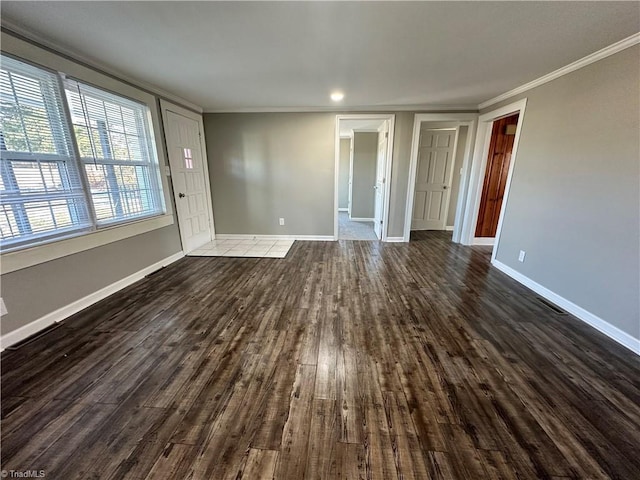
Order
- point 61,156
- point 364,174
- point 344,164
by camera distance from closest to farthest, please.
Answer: point 61,156 < point 364,174 < point 344,164

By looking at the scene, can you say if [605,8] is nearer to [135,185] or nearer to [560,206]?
[560,206]

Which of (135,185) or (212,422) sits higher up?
(135,185)

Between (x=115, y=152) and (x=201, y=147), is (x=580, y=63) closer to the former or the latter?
(x=115, y=152)

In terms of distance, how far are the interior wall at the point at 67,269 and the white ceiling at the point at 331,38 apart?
0.15 meters

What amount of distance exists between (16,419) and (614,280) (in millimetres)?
4169

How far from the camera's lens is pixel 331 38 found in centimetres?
199

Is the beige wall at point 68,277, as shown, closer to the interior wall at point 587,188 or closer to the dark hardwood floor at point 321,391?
the dark hardwood floor at point 321,391

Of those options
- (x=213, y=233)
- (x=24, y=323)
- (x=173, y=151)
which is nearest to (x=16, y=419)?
(x=24, y=323)

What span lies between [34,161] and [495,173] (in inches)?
226

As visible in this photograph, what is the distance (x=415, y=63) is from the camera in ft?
7.99

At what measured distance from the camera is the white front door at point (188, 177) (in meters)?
3.66

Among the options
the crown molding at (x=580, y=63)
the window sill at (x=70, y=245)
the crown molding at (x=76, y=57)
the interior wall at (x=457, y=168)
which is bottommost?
the window sill at (x=70, y=245)

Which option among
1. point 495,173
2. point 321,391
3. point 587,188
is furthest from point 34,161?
point 495,173

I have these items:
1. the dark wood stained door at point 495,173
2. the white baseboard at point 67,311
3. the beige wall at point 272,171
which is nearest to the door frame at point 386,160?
the beige wall at point 272,171
